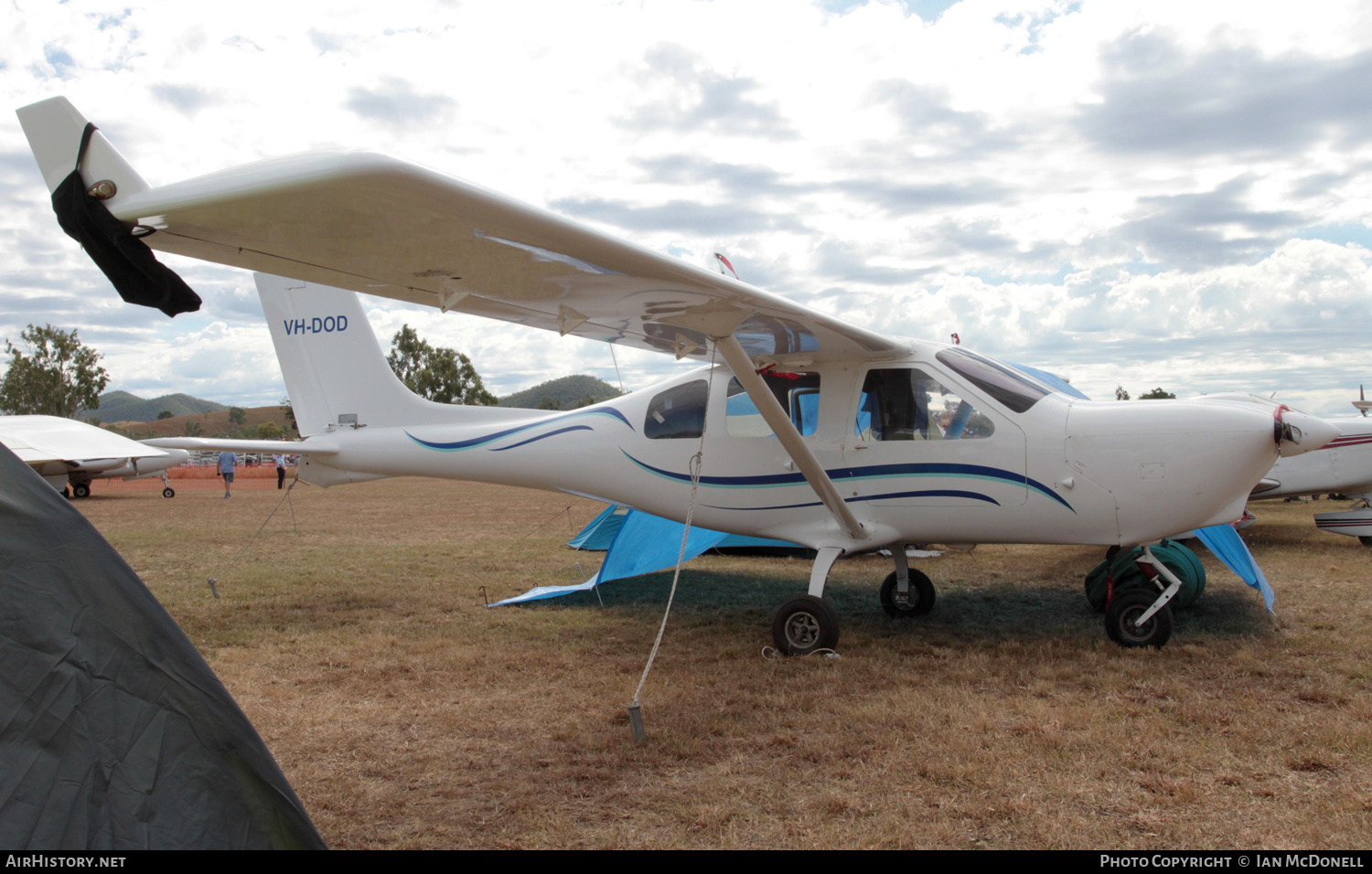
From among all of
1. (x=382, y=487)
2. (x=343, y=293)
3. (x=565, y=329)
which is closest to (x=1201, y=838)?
(x=565, y=329)

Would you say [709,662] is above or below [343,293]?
below

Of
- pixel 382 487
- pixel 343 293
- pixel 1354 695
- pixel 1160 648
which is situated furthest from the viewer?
pixel 382 487

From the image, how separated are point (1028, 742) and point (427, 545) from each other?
989 cm

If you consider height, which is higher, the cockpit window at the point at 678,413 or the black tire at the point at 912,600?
the cockpit window at the point at 678,413

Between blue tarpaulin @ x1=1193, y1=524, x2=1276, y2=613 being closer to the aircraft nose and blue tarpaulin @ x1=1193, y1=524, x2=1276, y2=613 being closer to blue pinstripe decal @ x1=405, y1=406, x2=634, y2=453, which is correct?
the aircraft nose

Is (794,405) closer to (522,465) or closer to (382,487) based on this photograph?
(522,465)

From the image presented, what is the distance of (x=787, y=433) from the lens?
5.41 meters

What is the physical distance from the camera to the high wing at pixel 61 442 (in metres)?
7.84

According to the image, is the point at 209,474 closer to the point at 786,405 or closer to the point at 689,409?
the point at 689,409

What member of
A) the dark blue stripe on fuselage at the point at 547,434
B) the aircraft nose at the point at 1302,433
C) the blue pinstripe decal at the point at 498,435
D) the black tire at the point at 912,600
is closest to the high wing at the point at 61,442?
the blue pinstripe decal at the point at 498,435

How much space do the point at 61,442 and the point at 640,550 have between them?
6.32 metres

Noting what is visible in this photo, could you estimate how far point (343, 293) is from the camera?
311 inches

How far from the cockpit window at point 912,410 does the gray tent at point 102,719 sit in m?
4.45

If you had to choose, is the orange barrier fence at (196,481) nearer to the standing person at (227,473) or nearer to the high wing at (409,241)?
the standing person at (227,473)
